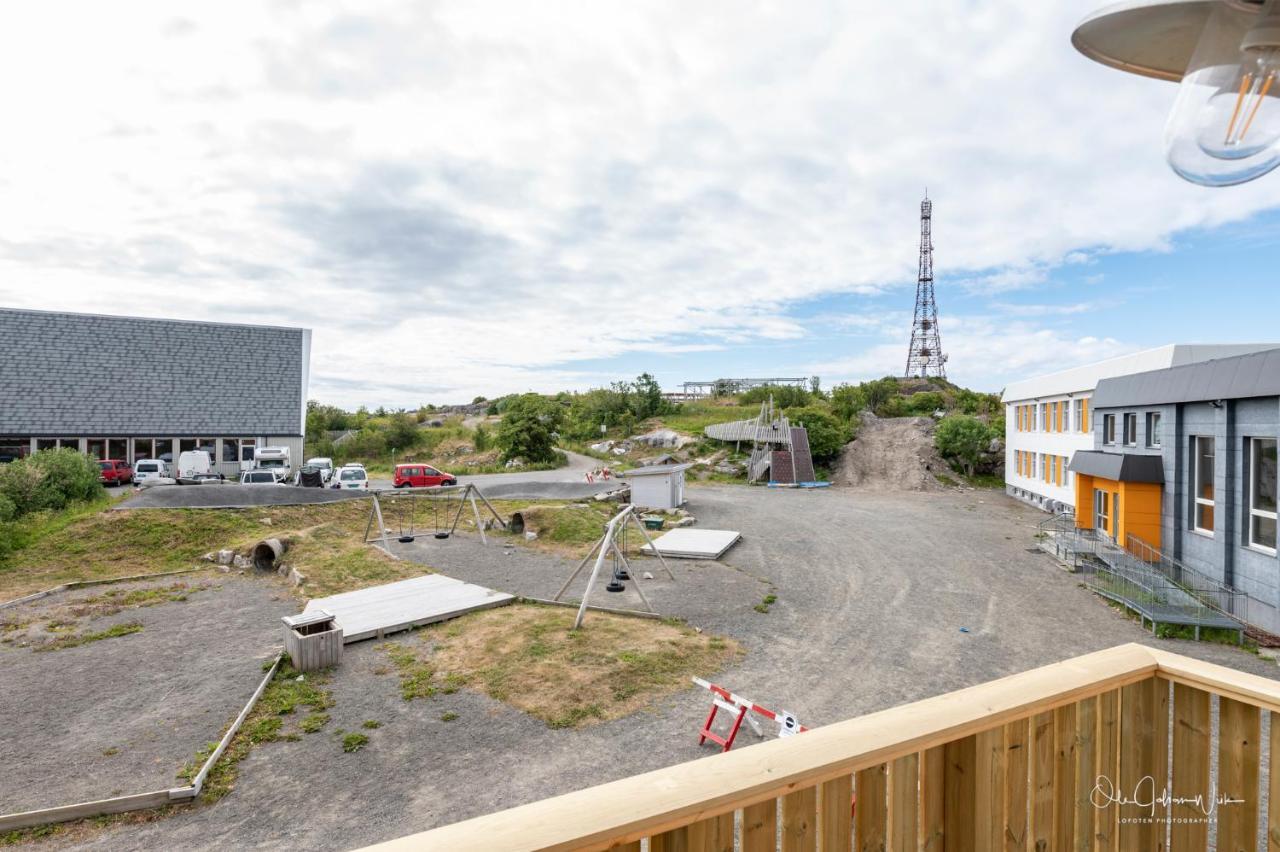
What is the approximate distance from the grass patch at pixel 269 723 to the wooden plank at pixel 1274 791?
834 centimetres

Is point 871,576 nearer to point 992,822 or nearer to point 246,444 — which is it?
point 992,822

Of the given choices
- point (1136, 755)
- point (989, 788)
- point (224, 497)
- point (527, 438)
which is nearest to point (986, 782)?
point (989, 788)

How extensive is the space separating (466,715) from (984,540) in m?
18.0

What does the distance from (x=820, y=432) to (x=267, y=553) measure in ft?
102

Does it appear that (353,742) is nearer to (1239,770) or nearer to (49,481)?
(1239,770)

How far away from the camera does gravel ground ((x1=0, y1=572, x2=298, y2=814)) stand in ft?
23.4

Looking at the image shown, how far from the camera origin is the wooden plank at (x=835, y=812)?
66.1 inches

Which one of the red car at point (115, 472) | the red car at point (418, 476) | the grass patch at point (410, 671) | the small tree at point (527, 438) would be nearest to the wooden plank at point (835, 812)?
the grass patch at point (410, 671)

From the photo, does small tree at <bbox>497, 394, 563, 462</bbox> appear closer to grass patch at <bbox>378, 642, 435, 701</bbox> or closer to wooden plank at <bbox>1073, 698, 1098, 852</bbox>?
grass patch at <bbox>378, 642, 435, 701</bbox>

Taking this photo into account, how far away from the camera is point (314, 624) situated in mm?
10336

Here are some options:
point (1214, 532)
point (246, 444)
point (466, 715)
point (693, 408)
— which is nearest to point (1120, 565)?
point (1214, 532)

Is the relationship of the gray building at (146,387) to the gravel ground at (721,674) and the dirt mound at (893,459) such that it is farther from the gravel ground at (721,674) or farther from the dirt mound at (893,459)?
the dirt mound at (893,459)

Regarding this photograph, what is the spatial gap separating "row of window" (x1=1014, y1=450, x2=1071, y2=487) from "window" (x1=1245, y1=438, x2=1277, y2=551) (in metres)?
11.5

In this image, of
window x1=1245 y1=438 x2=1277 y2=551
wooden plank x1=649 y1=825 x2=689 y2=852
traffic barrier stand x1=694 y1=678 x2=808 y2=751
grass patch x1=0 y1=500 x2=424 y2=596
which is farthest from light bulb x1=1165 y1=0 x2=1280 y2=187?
grass patch x1=0 y1=500 x2=424 y2=596
